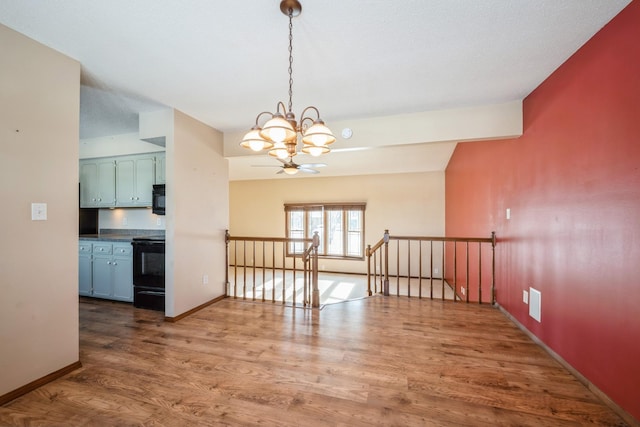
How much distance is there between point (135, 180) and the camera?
162 inches

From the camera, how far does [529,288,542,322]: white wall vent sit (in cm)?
252

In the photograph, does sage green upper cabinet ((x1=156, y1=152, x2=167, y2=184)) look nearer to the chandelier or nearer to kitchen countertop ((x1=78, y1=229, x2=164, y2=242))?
kitchen countertop ((x1=78, y1=229, x2=164, y2=242))

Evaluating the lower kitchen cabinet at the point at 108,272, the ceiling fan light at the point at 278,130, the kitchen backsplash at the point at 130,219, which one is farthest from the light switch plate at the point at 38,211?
the kitchen backsplash at the point at 130,219

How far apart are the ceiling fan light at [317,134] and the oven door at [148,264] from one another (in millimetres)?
2816

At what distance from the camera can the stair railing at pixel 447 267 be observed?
3770 mm

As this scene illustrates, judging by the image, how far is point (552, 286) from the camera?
2334 millimetres

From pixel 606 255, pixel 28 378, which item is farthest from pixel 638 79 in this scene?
pixel 28 378

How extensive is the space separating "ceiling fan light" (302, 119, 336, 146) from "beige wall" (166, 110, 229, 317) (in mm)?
2147

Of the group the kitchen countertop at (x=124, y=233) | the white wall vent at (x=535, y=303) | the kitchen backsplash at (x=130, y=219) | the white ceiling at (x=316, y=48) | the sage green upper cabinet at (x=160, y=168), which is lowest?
the white wall vent at (x=535, y=303)

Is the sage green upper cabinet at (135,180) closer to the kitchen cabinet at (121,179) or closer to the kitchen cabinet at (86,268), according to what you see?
the kitchen cabinet at (121,179)

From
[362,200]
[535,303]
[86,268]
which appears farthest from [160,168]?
[535,303]

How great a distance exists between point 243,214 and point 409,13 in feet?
23.8

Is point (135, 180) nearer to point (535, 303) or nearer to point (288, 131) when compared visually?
point (288, 131)

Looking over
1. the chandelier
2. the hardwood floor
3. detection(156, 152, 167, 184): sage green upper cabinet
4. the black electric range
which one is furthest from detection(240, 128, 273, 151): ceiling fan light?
detection(156, 152, 167, 184): sage green upper cabinet
